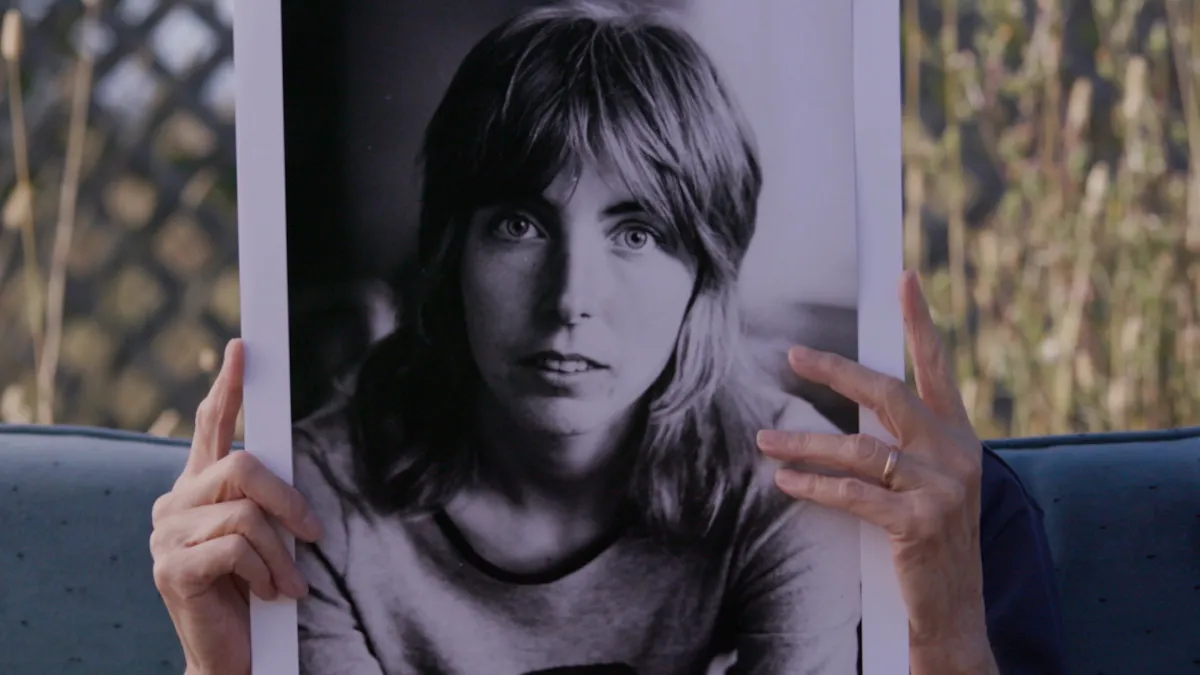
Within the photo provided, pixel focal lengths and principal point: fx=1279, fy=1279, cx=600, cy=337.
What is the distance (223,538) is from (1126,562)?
923 mm

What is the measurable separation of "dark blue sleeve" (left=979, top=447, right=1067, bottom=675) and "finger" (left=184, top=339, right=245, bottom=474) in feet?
2.07

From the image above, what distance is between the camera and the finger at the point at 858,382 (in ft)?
2.68

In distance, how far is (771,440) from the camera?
2.72 ft

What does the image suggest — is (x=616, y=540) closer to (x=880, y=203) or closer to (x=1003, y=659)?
(x=880, y=203)

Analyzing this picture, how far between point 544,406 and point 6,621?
78cm

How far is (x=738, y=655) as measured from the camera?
33.4 inches

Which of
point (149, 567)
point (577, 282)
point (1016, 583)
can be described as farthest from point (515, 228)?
point (149, 567)

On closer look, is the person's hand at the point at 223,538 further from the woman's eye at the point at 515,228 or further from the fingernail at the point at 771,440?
the fingernail at the point at 771,440

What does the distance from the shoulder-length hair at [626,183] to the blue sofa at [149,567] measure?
618mm

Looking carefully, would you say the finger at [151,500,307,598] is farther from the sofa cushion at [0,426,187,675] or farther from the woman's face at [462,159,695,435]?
the sofa cushion at [0,426,187,675]

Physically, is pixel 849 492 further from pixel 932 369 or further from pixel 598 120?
pixel 598 120

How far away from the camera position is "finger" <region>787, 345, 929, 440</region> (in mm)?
815

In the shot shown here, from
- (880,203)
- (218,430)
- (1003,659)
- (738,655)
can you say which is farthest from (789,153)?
(1003,659)

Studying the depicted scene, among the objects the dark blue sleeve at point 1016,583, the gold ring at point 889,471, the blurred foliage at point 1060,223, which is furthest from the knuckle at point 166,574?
the blurred foliage at point 1060,223
